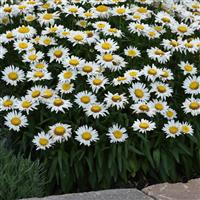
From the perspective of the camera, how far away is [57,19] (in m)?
4.97

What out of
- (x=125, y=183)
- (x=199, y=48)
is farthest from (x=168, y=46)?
(x=125, y=183)

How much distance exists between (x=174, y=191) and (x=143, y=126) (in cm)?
46

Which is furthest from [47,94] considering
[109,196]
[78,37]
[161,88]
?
[109,196]

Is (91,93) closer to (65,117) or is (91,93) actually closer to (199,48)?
(65,117)

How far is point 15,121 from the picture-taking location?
4.17 m

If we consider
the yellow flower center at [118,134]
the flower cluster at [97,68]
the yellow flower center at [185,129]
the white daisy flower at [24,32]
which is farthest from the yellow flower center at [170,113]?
the white daisy flower at [24,32]

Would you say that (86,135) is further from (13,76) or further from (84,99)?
(13,76)

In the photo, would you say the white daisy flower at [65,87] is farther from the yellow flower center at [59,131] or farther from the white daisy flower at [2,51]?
the white daisy flower at [2,51]

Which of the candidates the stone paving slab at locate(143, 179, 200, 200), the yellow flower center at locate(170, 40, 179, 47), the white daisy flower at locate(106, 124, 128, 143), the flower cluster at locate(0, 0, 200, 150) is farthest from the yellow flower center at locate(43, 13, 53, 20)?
the stone paving slab at locate(143, 179, 200, 200)

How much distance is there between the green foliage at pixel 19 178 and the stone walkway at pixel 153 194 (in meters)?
0.21

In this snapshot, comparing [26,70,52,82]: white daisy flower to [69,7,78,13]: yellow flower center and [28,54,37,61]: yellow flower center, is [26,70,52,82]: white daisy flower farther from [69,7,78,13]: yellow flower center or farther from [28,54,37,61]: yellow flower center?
[69,7,78,13]: yellow flower center

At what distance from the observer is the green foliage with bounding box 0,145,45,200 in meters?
3.79

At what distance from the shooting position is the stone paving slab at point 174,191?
388 cm

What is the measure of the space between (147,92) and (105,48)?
456 millimetres
